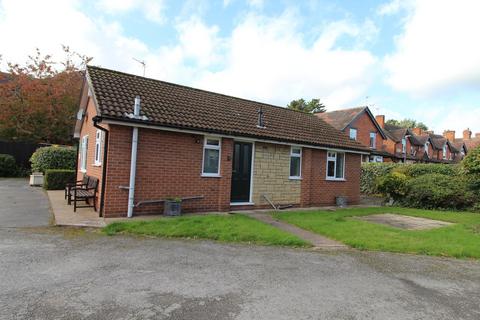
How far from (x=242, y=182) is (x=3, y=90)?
69.8 ft

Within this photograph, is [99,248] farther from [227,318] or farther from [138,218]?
[227,318]

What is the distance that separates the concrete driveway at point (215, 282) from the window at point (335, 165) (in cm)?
779

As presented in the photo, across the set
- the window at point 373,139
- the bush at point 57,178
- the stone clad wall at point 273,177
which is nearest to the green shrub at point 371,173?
the stone clad wall at point 273,177

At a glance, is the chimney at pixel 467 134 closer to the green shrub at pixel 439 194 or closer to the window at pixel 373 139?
the window at pixel 373 139

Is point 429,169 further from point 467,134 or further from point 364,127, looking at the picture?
point 467,134

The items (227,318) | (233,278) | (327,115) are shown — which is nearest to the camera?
(227,318)

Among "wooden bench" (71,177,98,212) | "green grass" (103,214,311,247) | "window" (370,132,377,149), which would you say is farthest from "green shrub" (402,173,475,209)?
"window" (370,132,377,149)

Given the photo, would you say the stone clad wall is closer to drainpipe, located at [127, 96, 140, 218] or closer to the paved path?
the paved path

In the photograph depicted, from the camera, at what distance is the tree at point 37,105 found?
23.0 m

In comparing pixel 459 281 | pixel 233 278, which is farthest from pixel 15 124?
pixel 459 281

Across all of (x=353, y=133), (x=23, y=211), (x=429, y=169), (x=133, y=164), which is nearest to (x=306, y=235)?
(x=133, y=164)

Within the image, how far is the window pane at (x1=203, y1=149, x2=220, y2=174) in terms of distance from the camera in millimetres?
10789

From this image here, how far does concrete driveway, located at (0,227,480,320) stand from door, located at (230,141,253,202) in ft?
15.7

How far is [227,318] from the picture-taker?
11.6ft
